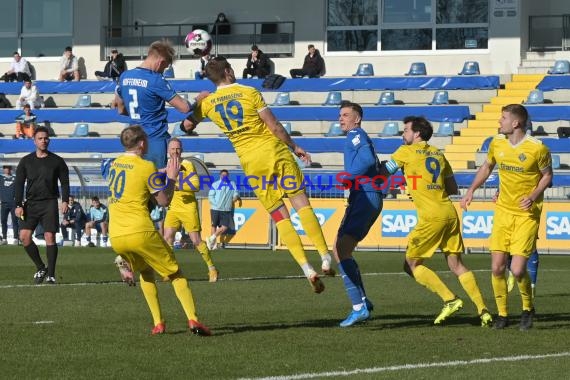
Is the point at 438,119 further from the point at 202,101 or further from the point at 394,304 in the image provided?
the point at 202,101

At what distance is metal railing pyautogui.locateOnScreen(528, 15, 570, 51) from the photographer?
34.7 meters

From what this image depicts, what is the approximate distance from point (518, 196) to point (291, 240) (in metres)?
2.08

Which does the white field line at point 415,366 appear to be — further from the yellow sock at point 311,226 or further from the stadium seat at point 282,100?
the stadium seat at point 282,100

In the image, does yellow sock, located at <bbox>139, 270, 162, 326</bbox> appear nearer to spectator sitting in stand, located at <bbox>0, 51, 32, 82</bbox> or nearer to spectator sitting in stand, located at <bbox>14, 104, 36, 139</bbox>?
spectator sitting in stand, located at <bbox>14, 104, 36, 139</bbox>

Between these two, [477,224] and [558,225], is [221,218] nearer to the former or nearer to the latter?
[477,224]

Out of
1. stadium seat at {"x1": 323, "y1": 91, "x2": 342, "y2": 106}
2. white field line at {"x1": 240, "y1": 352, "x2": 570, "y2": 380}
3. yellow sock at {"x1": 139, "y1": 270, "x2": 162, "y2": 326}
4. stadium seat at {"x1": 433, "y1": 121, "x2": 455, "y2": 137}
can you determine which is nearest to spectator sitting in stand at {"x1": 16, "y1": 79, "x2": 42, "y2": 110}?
stadium seat at {"x1": 323, "y1": 91, "x2": 342, "y2": 106}

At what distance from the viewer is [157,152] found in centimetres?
1205

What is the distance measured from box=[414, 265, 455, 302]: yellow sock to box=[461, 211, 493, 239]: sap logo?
589 inches

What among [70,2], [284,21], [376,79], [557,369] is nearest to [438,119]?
[376,79]

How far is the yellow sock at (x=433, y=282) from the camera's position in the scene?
459 inches

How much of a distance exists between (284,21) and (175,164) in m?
28.2

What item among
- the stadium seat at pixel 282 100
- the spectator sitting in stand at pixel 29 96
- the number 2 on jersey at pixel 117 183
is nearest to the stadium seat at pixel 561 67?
the stadium seat at pixel 282 100

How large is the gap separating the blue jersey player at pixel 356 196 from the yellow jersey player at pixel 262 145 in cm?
37

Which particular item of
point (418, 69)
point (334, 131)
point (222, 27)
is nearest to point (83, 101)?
point (222, 27)
